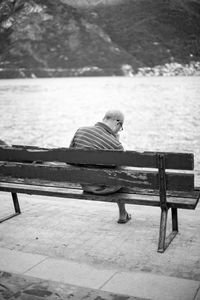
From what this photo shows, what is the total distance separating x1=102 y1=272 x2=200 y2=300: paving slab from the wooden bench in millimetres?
687

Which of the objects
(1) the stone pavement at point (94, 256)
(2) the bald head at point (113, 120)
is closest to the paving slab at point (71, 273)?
(1) the stone pavement at point (94, 256)

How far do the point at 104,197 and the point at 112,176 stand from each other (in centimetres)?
31

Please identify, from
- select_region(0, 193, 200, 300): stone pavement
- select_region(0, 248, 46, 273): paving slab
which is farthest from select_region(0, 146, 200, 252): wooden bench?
select_region(0, 248, 46, 273): paving slab

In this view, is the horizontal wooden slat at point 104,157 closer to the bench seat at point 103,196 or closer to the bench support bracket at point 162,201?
the bench support bracket at point 162,201

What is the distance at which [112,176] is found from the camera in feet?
15.1

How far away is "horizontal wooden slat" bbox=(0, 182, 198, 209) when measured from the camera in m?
4.46

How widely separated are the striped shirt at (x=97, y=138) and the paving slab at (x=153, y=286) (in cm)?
153

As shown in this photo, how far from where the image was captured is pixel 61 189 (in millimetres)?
5102

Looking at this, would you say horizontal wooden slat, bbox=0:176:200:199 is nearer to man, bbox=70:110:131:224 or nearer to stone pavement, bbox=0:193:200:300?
man, bbox=70:110:131:224

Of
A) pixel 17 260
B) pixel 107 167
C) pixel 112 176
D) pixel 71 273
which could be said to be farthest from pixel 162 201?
pixel 17 260

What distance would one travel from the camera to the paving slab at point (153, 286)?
354 centimetres

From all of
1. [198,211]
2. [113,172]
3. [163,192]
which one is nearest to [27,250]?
[113,172]

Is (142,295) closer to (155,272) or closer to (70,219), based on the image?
(155,272)

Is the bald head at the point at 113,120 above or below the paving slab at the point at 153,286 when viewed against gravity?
above
